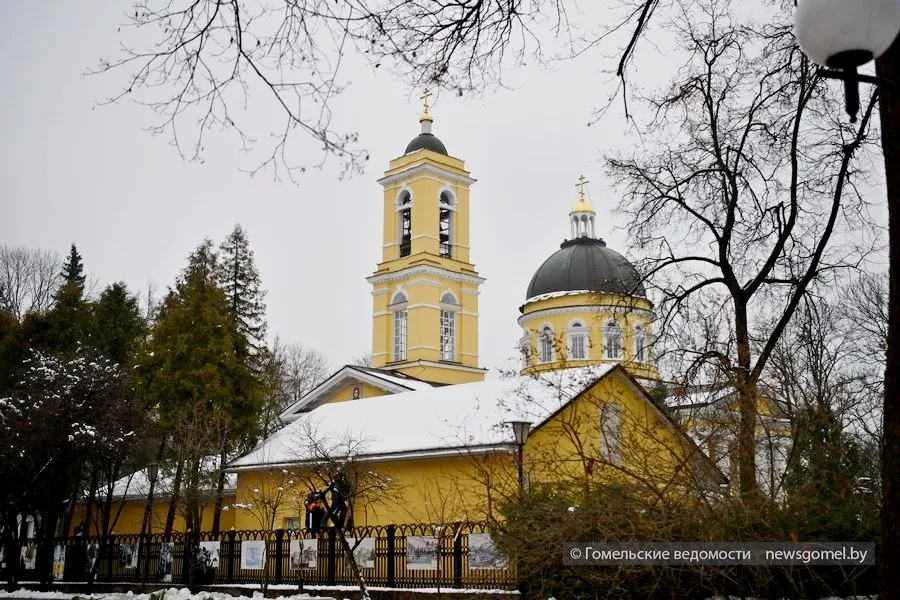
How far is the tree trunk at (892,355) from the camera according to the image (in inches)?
224

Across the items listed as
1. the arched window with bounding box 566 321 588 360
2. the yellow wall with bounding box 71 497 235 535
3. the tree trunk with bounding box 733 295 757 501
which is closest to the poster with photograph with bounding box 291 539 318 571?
the tree trunk with bounding box 733 295 757 501

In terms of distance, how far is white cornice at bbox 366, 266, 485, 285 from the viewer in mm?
49219

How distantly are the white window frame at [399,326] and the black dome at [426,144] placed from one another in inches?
323

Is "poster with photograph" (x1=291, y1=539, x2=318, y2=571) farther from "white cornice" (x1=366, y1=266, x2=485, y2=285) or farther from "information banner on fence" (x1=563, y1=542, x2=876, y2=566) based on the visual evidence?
"white cornice" (x1=366, y1=266, x2=485, y2=285)

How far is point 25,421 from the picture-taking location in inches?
984

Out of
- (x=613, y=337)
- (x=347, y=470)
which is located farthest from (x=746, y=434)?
(x=347, y=470)

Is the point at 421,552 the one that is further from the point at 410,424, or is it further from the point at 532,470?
the point at 410,424

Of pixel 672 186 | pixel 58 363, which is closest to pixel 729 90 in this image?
pixel 672 186

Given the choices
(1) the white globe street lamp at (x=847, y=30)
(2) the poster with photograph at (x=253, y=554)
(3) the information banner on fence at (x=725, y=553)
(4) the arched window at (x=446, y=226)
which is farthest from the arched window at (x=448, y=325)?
(1) the white globe street lamp at (x=847, y=30)

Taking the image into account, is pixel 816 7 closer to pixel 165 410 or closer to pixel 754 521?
pixel 754 521

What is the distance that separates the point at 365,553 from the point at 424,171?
108 ft

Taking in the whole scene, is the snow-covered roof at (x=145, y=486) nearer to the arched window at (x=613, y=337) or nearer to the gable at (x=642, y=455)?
the arched window at (x=613, y=337)

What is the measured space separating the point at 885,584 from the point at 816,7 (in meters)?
3.43

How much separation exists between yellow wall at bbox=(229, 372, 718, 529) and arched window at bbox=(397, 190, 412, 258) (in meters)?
22.7
